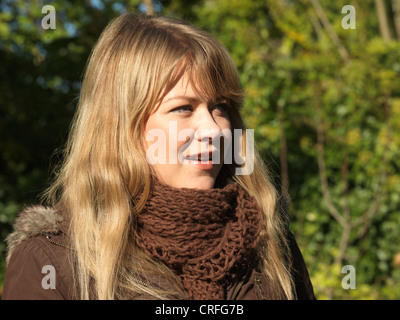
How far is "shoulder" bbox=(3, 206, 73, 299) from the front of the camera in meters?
1.54

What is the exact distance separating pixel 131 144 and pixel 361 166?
3.21 meters

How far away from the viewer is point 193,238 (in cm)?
176

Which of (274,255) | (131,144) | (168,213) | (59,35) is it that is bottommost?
(274,255)

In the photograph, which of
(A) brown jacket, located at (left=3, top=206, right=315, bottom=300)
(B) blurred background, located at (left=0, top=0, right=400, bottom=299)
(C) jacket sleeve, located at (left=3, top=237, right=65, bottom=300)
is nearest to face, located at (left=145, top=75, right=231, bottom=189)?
(A) brown jacket, located at (left=3, top=206, right=315, bottom=300)

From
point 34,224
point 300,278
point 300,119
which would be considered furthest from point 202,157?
point 300,119

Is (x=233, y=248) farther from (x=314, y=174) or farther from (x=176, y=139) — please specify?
(x=314, y=174)

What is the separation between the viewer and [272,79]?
4473 millimetres

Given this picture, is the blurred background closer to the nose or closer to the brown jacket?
the nose

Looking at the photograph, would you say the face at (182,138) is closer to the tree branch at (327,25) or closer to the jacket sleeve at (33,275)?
the jacket sleeve at (33,275)

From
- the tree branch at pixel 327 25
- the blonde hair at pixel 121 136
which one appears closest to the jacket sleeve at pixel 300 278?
the blonde hair at pixel 121 136

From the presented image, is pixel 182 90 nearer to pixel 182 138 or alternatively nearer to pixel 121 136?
pixel 182 138

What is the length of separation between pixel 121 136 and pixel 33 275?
0.55 metres

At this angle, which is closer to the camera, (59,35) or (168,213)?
(168,213)

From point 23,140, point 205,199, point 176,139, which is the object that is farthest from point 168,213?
point 23,140
